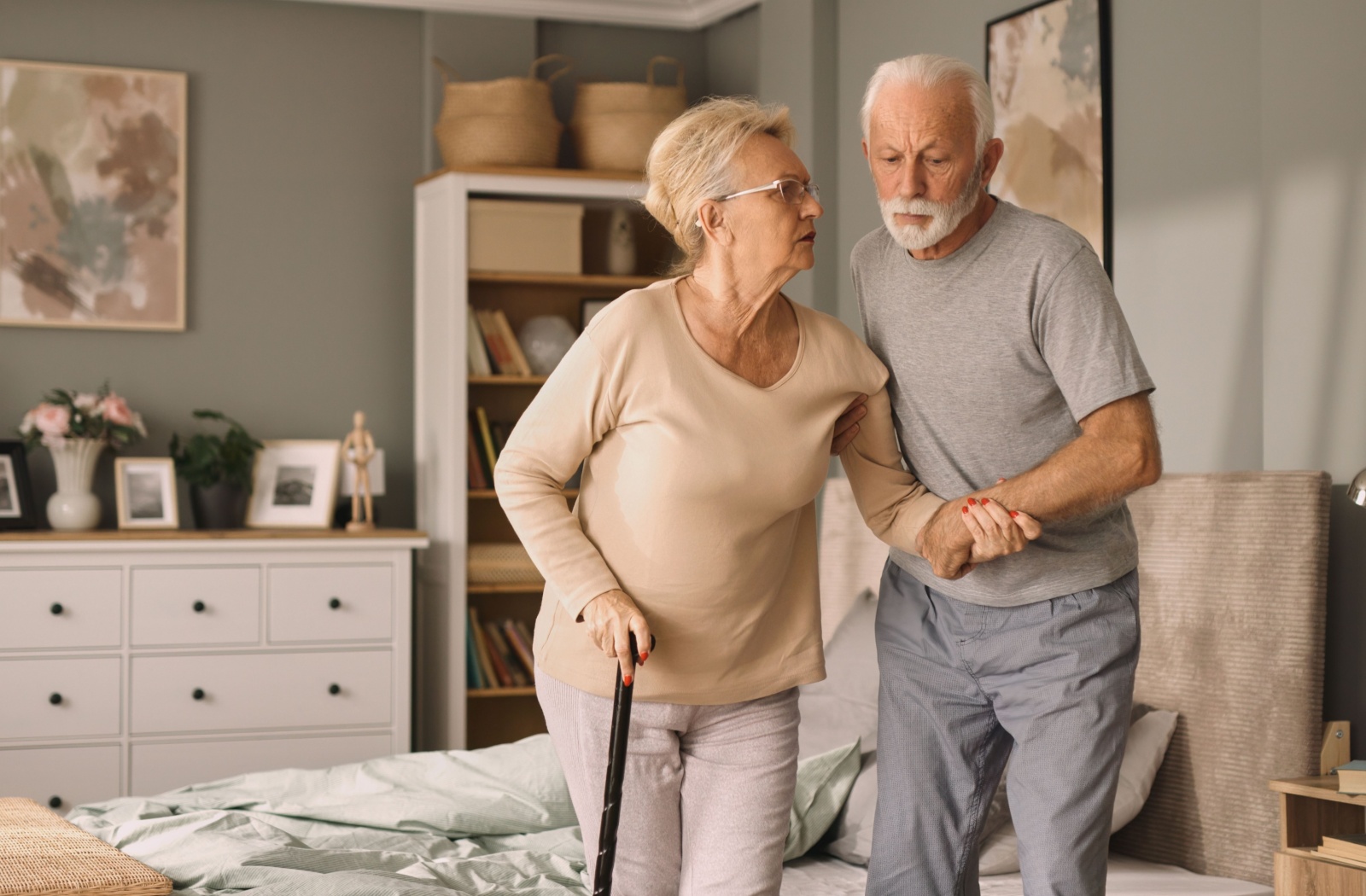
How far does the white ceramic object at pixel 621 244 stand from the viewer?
4.68m

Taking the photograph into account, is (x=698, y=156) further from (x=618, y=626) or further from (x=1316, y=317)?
(x=1316, y=317)

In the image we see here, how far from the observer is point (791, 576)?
5.85 feet

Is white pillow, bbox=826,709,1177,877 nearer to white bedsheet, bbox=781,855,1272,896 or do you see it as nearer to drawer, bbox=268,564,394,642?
white bedsheet, bbox=781,855,1272,896

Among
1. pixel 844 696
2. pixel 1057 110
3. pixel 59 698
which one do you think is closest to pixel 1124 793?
pixel 844 696

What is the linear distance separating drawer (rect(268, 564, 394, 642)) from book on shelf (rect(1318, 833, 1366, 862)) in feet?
9.35

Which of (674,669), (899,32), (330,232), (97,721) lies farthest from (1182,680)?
(330,232)

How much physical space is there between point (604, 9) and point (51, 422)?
2343 millimetres

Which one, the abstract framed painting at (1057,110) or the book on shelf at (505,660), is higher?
the abstract framed painting at (1057,110)

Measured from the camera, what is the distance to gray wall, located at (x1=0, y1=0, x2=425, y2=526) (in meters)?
4.54

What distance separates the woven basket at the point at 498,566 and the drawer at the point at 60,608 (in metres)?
1.07

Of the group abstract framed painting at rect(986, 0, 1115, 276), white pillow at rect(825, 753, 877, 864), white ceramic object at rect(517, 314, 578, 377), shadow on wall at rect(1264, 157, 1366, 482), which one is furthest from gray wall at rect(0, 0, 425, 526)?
shadow on wall at rect(1264, 157, 1366, 482)

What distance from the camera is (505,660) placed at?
4.58 meters

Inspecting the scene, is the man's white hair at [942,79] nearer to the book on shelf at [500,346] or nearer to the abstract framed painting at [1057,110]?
the abstract framed painting at [1057,110]

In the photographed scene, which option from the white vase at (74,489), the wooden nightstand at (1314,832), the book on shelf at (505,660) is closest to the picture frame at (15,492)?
the white vase at (74,489)
